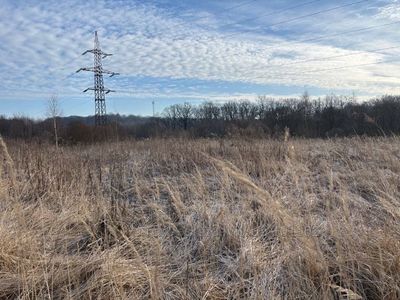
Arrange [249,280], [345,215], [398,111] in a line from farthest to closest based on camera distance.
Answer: [398,111] → [345,215] → [249,280]

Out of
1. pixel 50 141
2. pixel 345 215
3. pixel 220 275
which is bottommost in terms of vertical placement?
pixel 220 275

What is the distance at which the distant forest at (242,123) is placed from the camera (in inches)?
495

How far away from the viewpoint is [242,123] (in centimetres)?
1878

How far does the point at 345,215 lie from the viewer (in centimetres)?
396

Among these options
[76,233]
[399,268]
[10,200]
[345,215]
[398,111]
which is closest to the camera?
[399,268]

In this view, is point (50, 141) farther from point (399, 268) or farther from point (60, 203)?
point (399, 268)

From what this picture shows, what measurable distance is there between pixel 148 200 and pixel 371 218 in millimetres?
2972

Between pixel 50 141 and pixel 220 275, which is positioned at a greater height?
pixel 50 141

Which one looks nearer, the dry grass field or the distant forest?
the dry grass field

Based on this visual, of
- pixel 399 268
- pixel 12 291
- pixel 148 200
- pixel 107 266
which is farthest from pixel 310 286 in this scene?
pixel 148 200

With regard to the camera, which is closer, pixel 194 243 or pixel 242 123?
pixel 194 243

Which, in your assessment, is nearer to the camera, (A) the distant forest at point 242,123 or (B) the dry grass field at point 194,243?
(B) the dry grass field at point 194,243

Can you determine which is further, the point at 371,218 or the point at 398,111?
the point at 398,111

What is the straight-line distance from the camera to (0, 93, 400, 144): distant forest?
1257cm
